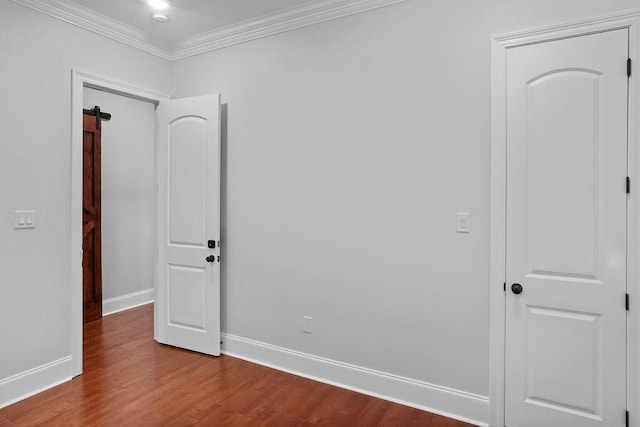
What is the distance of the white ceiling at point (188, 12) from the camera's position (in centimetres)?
295

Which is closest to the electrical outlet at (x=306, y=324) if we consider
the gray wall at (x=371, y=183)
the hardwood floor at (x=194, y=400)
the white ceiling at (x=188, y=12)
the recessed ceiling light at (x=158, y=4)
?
the gray wall at (x=371, y=183)

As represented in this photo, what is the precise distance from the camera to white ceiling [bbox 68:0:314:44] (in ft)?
9.66

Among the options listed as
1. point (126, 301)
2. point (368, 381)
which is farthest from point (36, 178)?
point (368, 381)

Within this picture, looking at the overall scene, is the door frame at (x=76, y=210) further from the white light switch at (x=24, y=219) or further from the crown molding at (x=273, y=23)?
the crown molding at (x=273, y=23)

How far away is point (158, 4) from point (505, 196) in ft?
9.55

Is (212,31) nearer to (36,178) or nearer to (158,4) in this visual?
(158,4)

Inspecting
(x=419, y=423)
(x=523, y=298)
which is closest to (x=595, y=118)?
(x=523, y=298)

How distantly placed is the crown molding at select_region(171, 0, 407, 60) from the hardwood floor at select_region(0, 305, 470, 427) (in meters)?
2.81

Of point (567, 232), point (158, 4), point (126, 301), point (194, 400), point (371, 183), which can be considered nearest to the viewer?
point (567, 232)

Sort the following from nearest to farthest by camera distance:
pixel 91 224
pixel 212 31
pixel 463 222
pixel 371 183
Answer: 1. pixel 463 222
2. pixel 371 183
3. pixel 212 31
4. pixel 91 224

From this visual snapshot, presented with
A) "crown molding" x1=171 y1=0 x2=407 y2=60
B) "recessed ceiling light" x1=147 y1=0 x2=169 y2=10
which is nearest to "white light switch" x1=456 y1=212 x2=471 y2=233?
"crown molding" x1=171 y1=0 x2=407 y2=60

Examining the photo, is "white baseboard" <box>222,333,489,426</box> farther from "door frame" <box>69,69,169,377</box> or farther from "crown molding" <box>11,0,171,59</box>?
"crown molding" <box>11,0,171,59</box>

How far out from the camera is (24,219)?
107 inches

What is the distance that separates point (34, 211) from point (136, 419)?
→ 1.65m
